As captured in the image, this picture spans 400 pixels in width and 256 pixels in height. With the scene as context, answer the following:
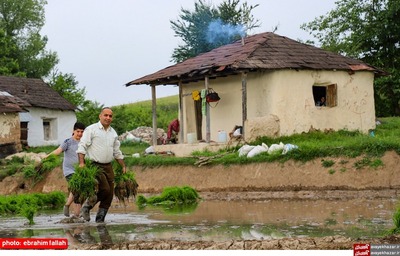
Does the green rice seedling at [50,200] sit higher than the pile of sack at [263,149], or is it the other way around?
the pile of sack at [263,149]

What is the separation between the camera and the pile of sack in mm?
22519

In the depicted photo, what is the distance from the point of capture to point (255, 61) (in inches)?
1027

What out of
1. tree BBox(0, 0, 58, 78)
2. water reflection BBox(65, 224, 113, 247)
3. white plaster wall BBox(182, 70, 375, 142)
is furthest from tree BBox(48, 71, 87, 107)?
water reflection BBox(65, 224, 113, 247)

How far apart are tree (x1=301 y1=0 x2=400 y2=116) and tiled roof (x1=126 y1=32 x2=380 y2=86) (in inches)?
299

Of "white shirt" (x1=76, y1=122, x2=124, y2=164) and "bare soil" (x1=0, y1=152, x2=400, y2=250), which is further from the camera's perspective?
"bare soil" (x1=0, y1=152, x2=400, y2=250)

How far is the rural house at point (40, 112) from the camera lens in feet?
132

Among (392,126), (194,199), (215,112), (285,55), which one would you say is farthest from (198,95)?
(194,199)

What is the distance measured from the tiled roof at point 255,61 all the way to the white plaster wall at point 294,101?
33cm

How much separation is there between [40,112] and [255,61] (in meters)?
17.4

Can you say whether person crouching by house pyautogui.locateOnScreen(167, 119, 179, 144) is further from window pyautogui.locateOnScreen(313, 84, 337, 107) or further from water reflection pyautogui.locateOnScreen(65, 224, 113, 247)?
water reflection pyautogui.locateOnScreen(65, 224, 113, 247)

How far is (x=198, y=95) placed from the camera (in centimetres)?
2888

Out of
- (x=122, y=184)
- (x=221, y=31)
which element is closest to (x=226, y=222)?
(x=122, y=184)

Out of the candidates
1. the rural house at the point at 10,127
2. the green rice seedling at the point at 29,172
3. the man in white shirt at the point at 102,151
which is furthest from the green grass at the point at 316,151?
the rural house at the point at 10,127

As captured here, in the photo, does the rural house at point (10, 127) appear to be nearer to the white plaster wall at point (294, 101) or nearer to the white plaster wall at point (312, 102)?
the white plaster wall at point (294, 101)
